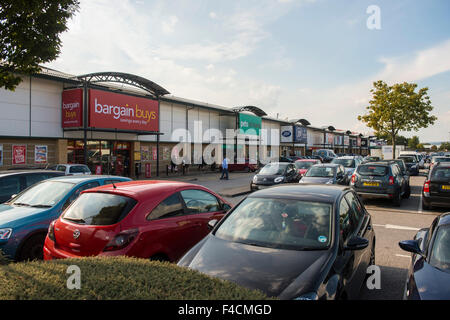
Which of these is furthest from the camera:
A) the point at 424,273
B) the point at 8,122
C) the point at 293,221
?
the point at 8,122

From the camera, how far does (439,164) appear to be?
1098 centimetres

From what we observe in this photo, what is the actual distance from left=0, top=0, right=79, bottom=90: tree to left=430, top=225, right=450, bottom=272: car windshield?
8.66 m

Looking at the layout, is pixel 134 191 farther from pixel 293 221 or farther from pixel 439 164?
pixel 439 164

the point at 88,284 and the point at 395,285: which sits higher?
the point at 88,284

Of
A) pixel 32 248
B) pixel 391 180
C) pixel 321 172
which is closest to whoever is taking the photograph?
pixel 32 248

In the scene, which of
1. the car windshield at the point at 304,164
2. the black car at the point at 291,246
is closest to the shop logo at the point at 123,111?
the car windshield at the point at 304,164

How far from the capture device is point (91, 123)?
18.4 m

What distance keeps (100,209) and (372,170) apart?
34.5ft

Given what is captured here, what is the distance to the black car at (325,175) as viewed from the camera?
13.3 meters

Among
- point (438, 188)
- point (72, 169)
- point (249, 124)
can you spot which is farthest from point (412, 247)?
point (249, 124)

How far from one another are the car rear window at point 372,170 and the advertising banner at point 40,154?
55.9ft

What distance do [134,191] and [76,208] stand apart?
0.90 m

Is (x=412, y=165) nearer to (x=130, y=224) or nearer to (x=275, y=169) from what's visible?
(x=275, y=169)

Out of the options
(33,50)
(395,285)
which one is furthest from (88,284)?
(33,50)
